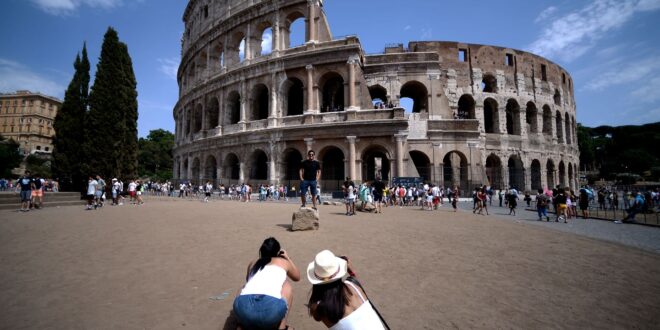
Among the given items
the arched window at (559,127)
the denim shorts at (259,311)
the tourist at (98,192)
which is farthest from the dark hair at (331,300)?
the arched window at (559,127)

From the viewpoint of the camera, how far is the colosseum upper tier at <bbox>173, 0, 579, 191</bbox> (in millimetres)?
19562

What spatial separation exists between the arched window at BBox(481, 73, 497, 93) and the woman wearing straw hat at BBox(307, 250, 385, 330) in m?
28.6

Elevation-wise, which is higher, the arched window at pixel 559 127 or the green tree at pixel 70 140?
the arched window at pixel 559 127

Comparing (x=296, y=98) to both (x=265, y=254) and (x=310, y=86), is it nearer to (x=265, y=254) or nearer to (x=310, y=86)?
(x=310, y=86)

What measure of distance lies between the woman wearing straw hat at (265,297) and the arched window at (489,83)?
1125 inches

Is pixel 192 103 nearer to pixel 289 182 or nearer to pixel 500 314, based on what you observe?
pixel 289 182

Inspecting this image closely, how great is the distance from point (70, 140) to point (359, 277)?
21166mm

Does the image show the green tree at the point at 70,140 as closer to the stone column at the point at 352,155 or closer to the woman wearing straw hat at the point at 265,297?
the stone column at the point at 352,155

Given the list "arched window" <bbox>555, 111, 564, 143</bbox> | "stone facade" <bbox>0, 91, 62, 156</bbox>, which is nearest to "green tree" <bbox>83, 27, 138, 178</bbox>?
"arched window" <bbox>555, 111, 564, 143</bbox>

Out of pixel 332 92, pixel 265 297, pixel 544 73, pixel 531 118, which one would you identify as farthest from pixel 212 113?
pixel 544 73

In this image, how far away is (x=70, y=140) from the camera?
1714 centimetres

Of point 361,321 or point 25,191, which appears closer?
point 361,321

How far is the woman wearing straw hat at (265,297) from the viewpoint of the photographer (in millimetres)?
2002

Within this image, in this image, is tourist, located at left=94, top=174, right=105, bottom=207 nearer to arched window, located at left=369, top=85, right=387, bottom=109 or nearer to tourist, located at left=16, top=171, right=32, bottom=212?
tourist, located at left=16, top=171, right=32, bottom=212
